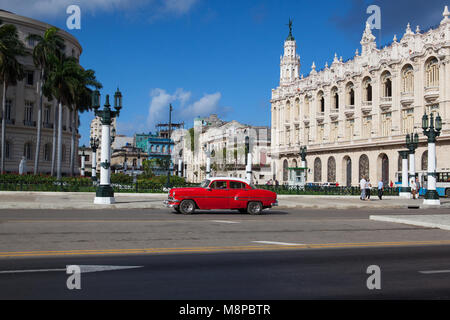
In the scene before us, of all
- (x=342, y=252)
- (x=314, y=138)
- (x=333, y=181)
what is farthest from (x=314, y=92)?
(x=342, y=252)

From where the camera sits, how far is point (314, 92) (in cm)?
7250

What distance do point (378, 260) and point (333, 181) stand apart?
60545mm

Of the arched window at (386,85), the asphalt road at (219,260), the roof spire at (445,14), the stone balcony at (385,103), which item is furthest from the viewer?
the arched window at (386,85)

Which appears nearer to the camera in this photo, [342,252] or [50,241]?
[342,252]

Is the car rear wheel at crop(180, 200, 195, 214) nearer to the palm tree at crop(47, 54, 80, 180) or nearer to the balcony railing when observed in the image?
the palm tree at crop(47, 54, 80, 180)

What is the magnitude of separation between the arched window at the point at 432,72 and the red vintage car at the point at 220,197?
38190mm

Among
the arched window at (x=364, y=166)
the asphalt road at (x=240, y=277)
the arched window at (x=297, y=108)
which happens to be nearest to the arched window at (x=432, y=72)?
the arched window at (x=364, y=166)

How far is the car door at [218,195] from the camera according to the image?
2022 cm

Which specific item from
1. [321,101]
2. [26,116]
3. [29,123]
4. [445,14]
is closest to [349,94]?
[321,101]

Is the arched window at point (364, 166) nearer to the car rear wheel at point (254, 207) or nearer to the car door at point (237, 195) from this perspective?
the car rear wheel at point (254, 207)

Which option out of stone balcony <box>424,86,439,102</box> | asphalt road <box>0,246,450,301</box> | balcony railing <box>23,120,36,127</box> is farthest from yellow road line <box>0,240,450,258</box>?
balcony railing <box>23,120,36,127</box>

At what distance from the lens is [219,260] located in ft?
28.1

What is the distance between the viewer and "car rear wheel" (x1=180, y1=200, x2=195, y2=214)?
20.1 m

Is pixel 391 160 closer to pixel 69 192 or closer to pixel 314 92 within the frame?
pixel 314 92
